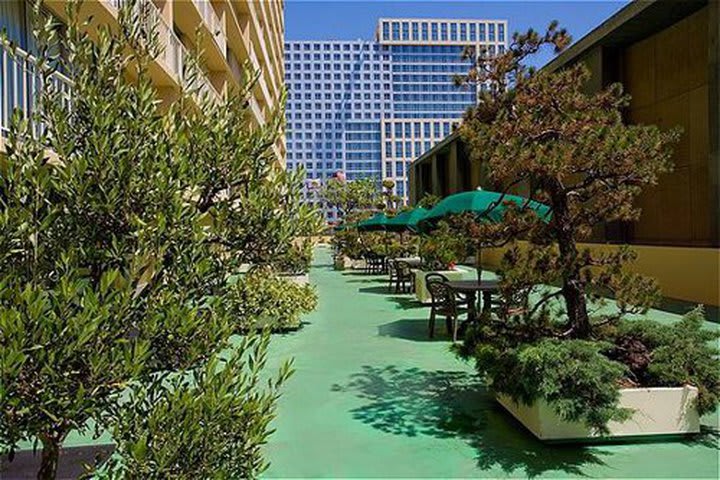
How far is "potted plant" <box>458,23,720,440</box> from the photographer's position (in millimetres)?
4473

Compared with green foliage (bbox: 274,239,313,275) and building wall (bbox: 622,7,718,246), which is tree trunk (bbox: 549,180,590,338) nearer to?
green foliage (bbox: 274,239,313,275)

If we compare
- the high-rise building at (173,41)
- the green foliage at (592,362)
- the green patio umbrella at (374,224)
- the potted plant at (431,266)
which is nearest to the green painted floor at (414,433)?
the green foliage at (592,362)

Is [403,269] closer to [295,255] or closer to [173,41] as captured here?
[173,41]

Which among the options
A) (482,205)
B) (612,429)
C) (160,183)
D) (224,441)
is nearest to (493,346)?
(612,429)

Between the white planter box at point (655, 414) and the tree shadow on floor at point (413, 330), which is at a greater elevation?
the white planter box at point (655, 414)

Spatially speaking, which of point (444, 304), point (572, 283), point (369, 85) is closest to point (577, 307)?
point (572, 283)

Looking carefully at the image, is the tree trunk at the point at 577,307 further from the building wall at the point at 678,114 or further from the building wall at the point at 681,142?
the building wall at the point at 678,114

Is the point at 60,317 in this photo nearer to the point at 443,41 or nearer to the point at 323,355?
the point at 323,355

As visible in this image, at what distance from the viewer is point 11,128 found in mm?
2047

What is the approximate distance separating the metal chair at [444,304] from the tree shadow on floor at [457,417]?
1878mm

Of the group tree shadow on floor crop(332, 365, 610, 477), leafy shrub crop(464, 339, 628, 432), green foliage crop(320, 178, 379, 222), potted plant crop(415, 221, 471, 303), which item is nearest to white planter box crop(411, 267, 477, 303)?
potted plant crop(415, 221, 471, 303)

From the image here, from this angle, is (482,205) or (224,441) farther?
(482,205)

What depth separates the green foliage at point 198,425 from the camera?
6.27ft

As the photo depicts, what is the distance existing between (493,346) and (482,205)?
2.78 meters
